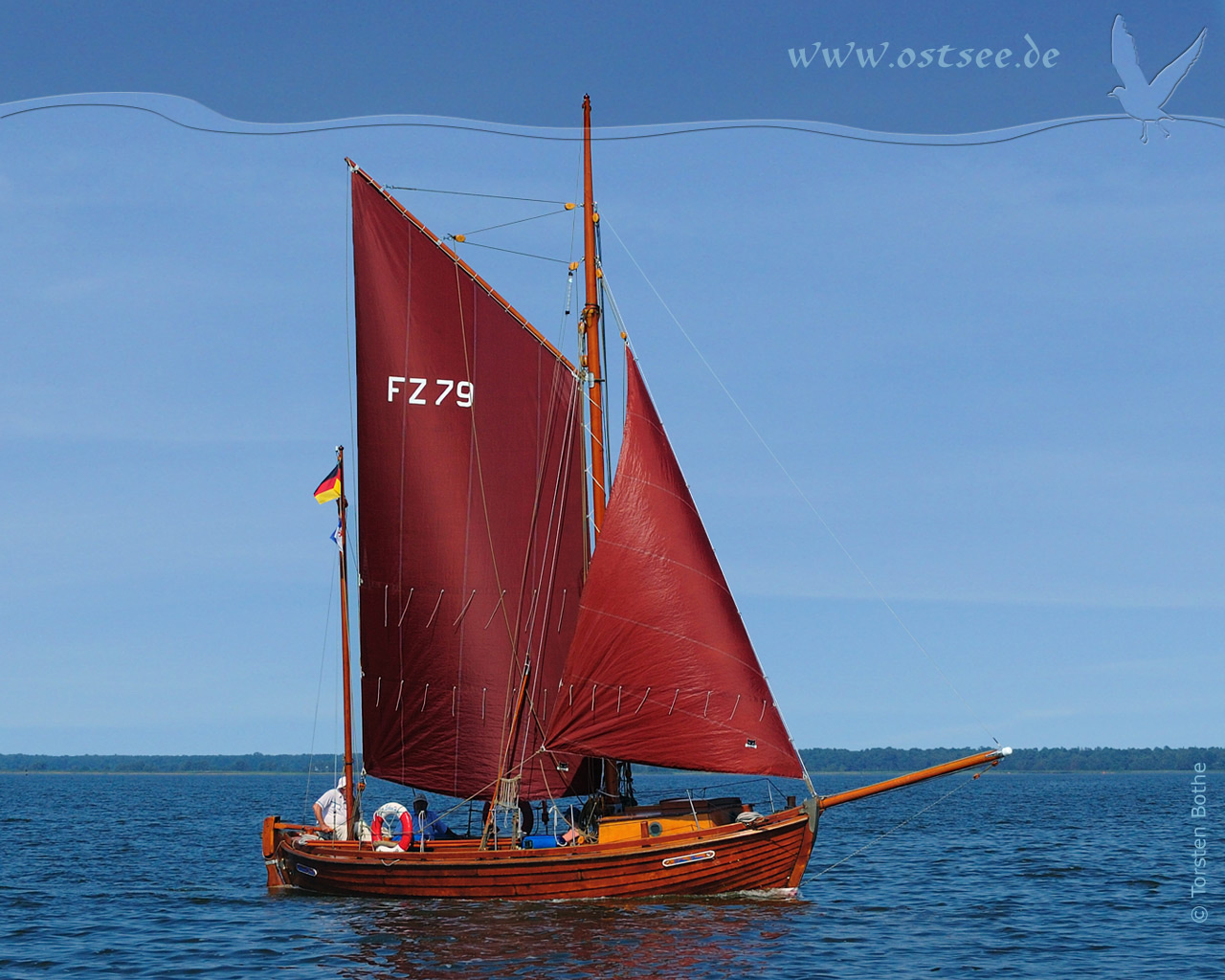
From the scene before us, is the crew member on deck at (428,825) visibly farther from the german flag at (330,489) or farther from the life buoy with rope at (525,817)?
the german flag at (330,489)

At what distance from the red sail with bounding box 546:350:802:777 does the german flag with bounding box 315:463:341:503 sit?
8.76m

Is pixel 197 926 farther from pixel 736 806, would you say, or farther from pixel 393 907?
pixel 736 806

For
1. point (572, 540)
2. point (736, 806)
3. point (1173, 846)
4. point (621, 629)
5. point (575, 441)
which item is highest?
point (575, 441)

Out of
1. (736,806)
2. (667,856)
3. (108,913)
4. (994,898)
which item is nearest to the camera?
(667,856)

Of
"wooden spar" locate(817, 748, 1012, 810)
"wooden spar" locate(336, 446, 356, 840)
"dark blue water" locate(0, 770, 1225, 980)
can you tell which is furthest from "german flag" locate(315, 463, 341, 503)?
"wooden spar" locate(817, 748, 1012, 810)

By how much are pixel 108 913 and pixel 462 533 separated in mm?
13777

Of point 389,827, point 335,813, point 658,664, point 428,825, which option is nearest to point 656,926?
point 658,664

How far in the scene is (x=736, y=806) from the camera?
34500mm

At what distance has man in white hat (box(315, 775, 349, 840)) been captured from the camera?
3722 centimetres

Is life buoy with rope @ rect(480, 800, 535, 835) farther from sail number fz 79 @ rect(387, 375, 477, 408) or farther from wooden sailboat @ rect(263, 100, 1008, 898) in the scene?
sail number fz 79 @ rect(387, 375, 477, 408)

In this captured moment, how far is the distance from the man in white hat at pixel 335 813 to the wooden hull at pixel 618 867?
2.69 meters

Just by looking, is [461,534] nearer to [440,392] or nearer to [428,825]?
[440,392]

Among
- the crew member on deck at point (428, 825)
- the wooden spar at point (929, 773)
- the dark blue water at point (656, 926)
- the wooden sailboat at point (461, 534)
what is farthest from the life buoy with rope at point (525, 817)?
the wooden spar at point (929, 773)

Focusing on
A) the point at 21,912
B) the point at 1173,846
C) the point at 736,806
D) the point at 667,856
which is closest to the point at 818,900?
the point at 736,806
